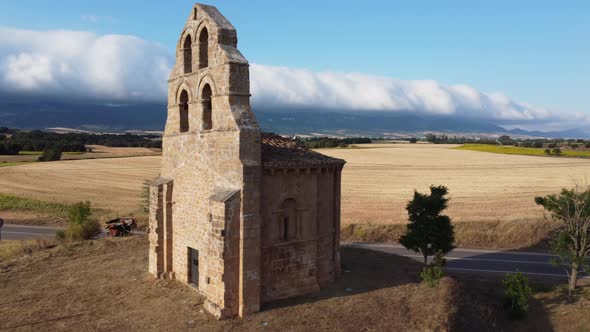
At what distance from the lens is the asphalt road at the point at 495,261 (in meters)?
25.3

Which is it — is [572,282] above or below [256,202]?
below

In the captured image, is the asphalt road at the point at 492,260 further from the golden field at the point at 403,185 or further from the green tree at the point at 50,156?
the green tree at the point at 50,156

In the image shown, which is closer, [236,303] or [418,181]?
[236,303]

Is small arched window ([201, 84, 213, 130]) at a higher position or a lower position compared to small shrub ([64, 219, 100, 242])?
higher

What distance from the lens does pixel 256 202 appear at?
16.4 m

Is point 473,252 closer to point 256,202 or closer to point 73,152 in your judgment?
point 256,202

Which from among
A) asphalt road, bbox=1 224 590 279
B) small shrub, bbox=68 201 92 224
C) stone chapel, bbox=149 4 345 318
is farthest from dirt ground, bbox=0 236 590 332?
small shrub, bbox=68 201 92 224

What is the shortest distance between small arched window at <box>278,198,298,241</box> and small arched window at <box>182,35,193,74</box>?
761 centimetres

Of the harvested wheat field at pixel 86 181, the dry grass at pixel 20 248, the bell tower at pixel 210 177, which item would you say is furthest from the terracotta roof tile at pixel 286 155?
the harvested wheat field at pixel 86 181

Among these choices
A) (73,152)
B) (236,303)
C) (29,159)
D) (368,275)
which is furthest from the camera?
(73,152)

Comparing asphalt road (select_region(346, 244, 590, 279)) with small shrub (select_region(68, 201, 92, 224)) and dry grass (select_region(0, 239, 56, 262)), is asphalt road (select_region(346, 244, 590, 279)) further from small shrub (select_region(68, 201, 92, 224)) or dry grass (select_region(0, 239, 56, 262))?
dry grass (select_region(0, 239, 56, 262))

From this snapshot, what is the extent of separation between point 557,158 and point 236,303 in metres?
70.6

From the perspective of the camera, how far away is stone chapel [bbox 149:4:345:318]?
16172mm

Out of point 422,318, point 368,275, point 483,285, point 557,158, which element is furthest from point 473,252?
point 557,158
